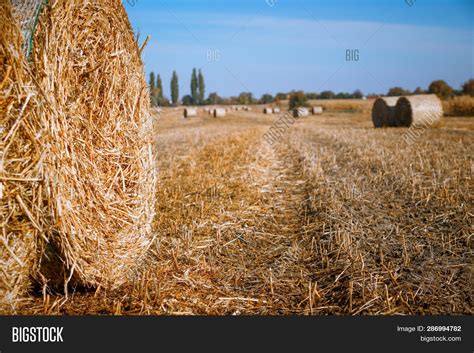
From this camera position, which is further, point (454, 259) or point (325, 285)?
point (454, 259)

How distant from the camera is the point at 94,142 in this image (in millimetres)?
3709

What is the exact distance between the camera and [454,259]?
12.8ft

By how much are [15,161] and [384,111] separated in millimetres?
19583

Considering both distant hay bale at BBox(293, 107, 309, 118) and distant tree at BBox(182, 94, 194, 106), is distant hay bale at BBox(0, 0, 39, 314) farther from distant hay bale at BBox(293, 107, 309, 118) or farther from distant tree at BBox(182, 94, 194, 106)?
distant tree at BBox(182, 94, 194, 106)

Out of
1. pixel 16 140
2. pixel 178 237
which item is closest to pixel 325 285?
pixel 178 237

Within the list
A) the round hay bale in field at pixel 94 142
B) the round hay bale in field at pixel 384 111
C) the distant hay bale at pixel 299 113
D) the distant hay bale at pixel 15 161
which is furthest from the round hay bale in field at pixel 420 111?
the distant hay bale at pixel 15 161

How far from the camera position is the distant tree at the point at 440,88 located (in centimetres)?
4417

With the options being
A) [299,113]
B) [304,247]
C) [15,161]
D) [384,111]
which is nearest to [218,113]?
[299,113]

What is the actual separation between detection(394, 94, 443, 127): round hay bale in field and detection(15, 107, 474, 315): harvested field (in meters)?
11.4

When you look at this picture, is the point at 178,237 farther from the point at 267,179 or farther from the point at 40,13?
the point at 267,179

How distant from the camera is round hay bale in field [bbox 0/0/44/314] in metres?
2.85

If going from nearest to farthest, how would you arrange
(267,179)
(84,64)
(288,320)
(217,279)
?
(288,320) → (84,64) → (217,279) → (267,179)

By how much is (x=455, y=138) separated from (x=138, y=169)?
40.8 feet

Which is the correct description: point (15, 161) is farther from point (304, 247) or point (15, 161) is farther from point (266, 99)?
point (266, 99)
